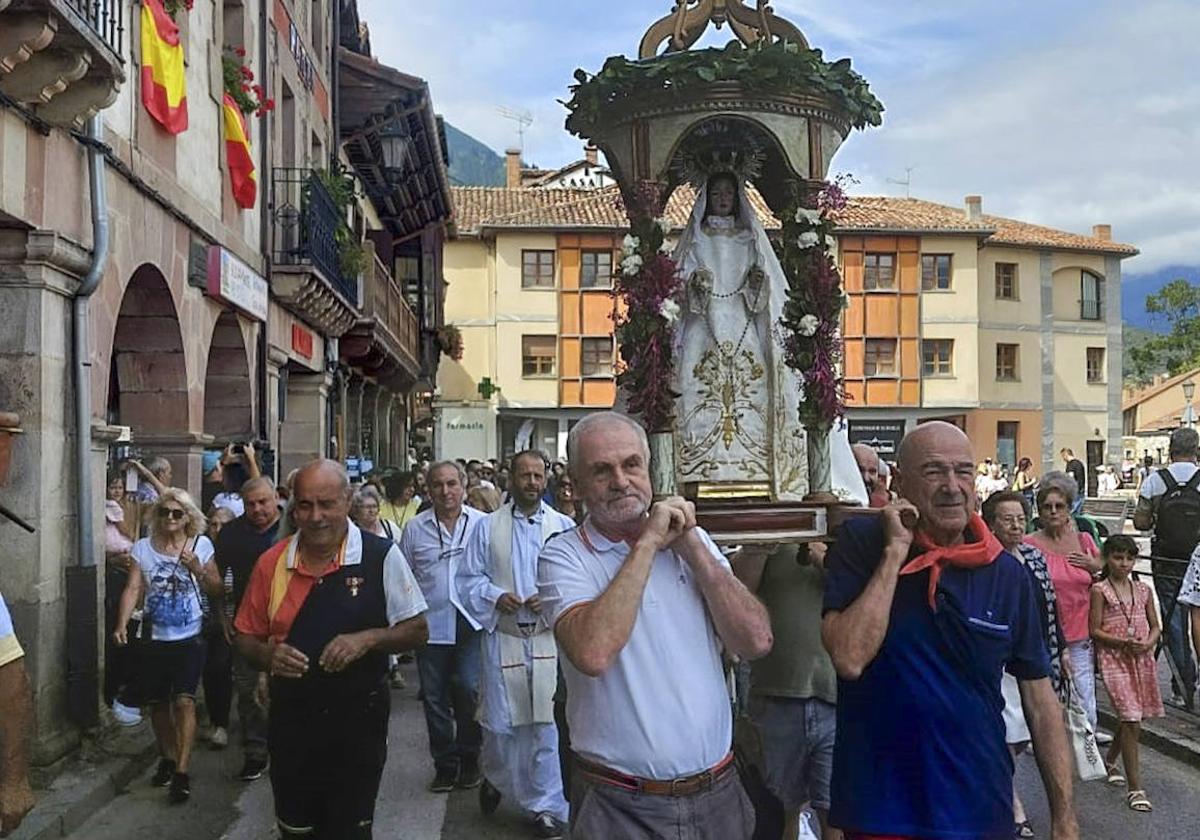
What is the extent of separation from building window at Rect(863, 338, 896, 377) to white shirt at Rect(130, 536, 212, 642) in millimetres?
37156

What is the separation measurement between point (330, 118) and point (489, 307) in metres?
22.8

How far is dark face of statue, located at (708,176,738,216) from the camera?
337 inches

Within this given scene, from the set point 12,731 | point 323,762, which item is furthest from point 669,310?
point 12,731

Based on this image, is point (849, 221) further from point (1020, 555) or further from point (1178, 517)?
point (1020, 555)

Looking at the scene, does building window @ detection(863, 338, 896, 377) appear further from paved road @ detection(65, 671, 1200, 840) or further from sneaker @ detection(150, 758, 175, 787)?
sneaker @ detection(150, 758, 175, 787)

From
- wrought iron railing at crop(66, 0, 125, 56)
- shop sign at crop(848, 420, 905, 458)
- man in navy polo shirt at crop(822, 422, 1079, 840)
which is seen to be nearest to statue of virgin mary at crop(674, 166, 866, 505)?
wrought iron railing at crop(66, 0, 125, 56)

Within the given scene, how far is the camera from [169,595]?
7.75 metres

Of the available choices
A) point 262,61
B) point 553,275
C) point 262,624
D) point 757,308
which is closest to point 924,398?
point 553,275

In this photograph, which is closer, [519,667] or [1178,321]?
[519,667]

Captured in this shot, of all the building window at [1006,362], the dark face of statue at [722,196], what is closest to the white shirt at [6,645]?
the dark face of statue at [722,196]

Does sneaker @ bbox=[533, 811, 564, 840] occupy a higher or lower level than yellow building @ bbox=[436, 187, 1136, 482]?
lower

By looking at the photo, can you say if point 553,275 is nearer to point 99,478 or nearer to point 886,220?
point 886,220

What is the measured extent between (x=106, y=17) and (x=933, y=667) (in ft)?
23.9

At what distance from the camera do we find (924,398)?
142 feet
